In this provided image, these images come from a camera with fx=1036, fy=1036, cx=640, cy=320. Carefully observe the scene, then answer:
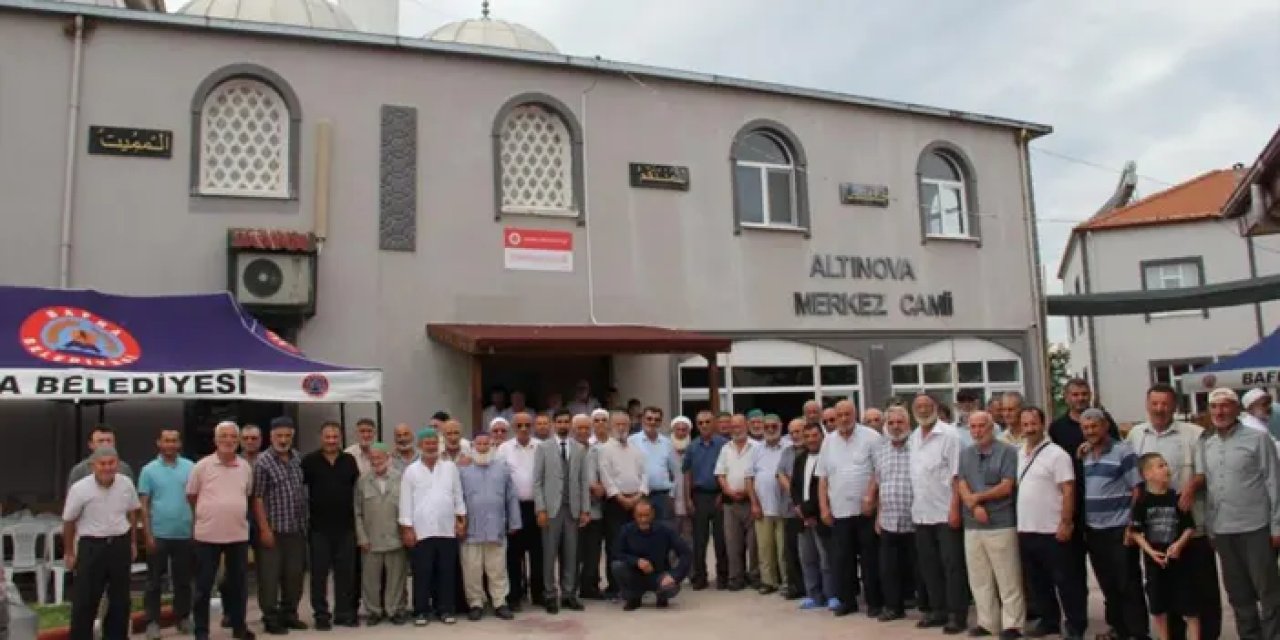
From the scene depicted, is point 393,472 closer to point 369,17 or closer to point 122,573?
point 122,573

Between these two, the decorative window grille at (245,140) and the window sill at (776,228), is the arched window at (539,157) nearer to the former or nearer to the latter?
the window sill at (776,228)

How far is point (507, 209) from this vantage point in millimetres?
13117

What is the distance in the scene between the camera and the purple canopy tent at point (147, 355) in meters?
9.20

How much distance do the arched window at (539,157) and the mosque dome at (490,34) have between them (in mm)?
2822

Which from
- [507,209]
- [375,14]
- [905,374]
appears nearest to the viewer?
[507,209]

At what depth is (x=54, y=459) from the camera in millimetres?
10930

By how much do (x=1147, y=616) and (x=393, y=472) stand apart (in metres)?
5.61

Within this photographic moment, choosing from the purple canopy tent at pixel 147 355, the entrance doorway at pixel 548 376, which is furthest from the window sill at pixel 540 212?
the purple canopy tent at pixel 147 355

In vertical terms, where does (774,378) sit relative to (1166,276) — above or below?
below

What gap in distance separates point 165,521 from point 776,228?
922 centimetres

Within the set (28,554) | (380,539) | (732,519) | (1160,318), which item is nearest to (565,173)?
(732,519)

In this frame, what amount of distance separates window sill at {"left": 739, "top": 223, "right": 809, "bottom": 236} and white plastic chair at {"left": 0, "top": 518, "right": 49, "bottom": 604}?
30.0ft

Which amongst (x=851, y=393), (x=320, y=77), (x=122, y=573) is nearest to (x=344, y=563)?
(x=122, y=573)

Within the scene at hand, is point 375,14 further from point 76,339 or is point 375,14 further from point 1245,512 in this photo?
point 1245,512
